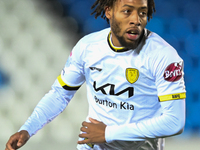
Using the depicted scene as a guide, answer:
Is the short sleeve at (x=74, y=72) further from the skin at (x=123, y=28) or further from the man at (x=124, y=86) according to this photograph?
the skin at (x=123, y=28)

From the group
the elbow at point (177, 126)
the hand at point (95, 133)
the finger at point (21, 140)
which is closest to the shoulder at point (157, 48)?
the elbow at point (177, 126)

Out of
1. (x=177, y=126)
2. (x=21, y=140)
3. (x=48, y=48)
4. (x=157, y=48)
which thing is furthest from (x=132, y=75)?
(x=48, y=48)

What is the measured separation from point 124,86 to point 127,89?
19mm

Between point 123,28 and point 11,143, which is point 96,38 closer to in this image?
point 123,28

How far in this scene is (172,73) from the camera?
1252 mm

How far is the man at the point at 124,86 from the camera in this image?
1270 mm

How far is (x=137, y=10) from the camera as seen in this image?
1.33m

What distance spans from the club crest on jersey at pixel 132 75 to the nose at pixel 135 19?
195 millimetres

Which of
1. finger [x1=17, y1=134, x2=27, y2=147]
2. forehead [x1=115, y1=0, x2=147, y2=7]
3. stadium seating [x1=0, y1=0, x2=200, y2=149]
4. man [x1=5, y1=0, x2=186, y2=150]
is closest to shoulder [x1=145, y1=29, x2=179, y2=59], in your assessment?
man [x1=5, y1=0, x2=186, y2=150]

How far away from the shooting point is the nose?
4.33 feet

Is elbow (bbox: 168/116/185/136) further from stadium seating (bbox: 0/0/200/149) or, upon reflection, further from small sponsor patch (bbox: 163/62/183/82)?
stadium seating (bbox: 0/0/200/149)

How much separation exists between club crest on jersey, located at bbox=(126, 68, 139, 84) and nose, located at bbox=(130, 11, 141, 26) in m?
0.19

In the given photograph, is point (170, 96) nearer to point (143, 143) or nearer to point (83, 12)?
point (143, 143)

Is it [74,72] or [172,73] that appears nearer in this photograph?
[172,73]
